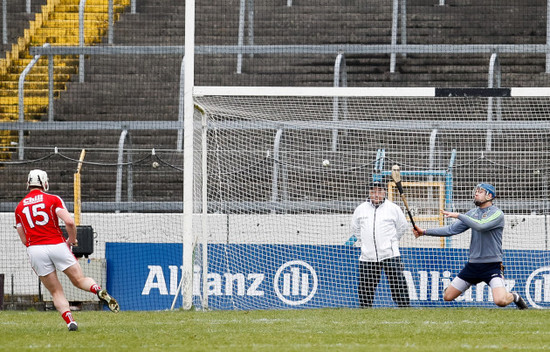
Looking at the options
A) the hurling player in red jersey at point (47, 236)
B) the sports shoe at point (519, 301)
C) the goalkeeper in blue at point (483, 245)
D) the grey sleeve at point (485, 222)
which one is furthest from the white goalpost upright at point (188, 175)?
the sports shoe at point (519, 301)

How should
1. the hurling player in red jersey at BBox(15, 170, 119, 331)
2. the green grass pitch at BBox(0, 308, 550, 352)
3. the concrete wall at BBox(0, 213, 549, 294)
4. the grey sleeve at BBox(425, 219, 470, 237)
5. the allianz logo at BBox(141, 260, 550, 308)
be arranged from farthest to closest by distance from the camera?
the concrete wall at BBox(0, 213, 549, 294)
the allianz logo at BBox(141, 260, 550, 308)
the grey sleeve at BBox(425, 219, 470, 237)
the hurling player in red jersey at BBox(15, 170, 119, 331)
the green grass pitch at BBox(0, 308, 550, 352)

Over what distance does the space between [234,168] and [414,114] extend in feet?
13.4

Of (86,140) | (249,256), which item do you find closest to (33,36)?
(86,140)

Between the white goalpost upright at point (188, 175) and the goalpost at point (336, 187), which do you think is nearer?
the white goalpost upright at point (188, 175)

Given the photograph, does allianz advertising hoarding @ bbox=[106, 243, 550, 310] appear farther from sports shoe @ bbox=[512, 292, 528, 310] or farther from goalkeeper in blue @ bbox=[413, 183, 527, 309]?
goalkeeper in blue @ bbox=[413, 183, 527, 309]

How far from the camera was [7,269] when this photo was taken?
15.9 metres

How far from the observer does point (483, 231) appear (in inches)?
479

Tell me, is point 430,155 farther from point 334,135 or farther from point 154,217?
point 154,217

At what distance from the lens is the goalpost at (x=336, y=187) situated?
14.2 meters

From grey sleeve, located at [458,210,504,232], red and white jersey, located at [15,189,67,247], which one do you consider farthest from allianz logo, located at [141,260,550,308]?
red and white jersey, located at [15,189,67,247]

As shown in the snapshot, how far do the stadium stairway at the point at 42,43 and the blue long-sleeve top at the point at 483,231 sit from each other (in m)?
11.8

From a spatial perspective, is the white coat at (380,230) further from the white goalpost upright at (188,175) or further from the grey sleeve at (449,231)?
the white goalpost upright at (188,175)

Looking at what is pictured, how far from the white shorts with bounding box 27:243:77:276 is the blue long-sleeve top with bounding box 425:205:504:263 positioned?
4.64m

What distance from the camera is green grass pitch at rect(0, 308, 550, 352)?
27.8 feet
